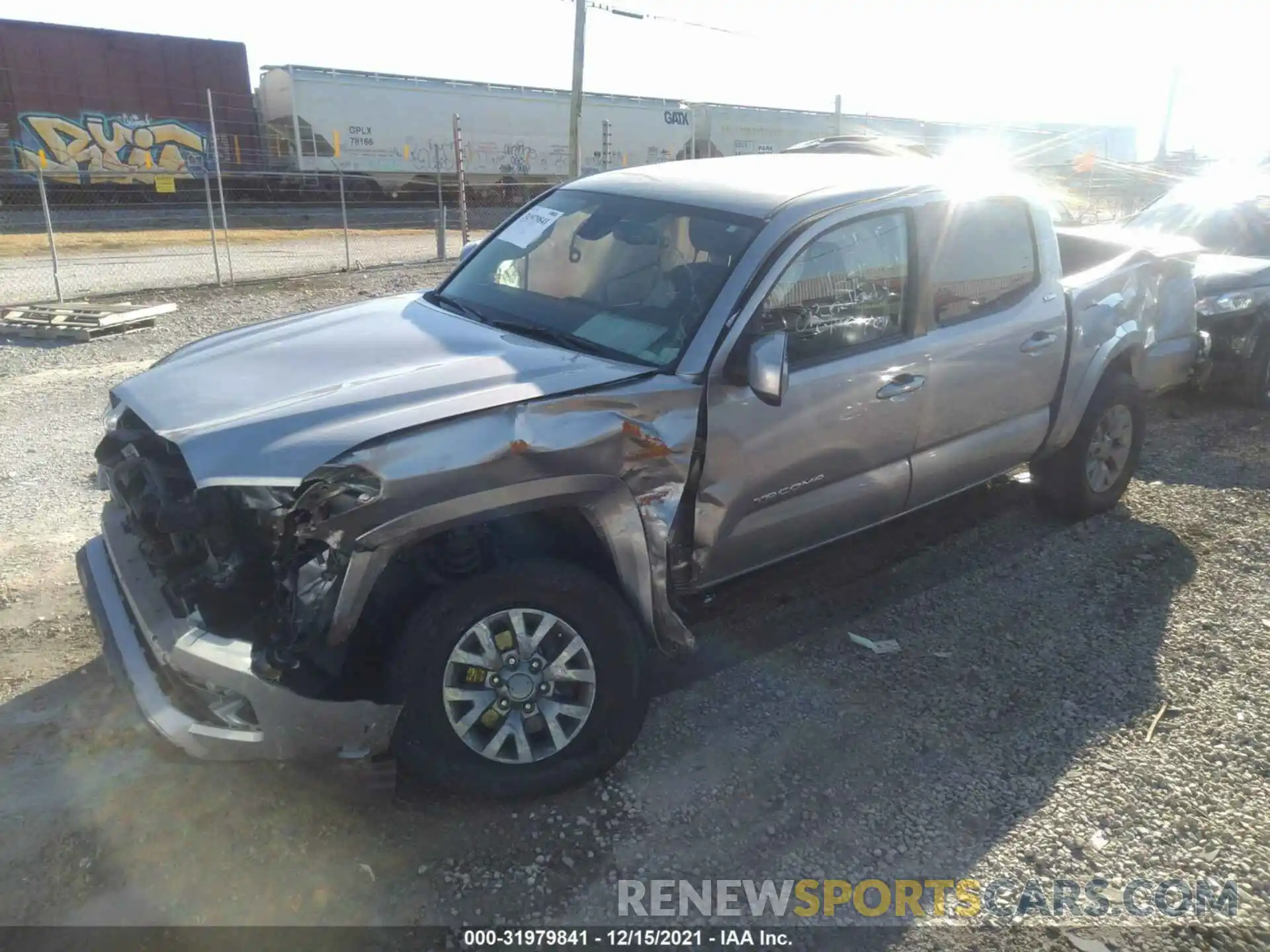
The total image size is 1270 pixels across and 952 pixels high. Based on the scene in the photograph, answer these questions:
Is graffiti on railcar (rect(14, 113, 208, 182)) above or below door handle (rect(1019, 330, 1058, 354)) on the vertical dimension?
above

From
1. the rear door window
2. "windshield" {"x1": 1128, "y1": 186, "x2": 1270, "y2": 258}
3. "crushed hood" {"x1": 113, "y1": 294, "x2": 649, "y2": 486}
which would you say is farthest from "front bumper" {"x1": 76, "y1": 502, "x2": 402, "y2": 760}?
"windshield" {"x1": 1128, "y1": 186, "x2": 1270, "y2": 258}

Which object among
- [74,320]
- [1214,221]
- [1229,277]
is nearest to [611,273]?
[1229,277]

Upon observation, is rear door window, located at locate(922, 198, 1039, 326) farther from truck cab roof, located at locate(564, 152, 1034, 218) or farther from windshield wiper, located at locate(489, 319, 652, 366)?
windshield wiper, located at locate(489, 319, 652, 366)

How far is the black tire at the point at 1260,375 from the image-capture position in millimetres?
7699

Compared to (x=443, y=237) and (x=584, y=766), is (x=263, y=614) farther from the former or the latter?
(x=443, y=237)

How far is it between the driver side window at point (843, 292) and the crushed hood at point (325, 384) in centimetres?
66

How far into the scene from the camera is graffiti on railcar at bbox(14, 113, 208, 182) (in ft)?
71.6

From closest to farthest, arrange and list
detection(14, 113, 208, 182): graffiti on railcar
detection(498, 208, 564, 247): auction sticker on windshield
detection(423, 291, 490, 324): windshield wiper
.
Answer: detection(423, 291, 490, 324): windshield wiper → detection(498, 208, 564, 247): auction sticker on windshield → detection(14, 113, 208, 182): graffiti on railcar

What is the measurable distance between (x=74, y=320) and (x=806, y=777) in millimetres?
9219

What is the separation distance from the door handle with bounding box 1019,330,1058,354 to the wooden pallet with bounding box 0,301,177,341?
8554mm

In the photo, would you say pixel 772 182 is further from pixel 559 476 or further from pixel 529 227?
pixel 559 476

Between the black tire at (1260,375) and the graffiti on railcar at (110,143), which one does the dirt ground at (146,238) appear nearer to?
the graffiti on railcar at (110,143)

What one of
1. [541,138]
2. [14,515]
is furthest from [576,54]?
[14,515]
